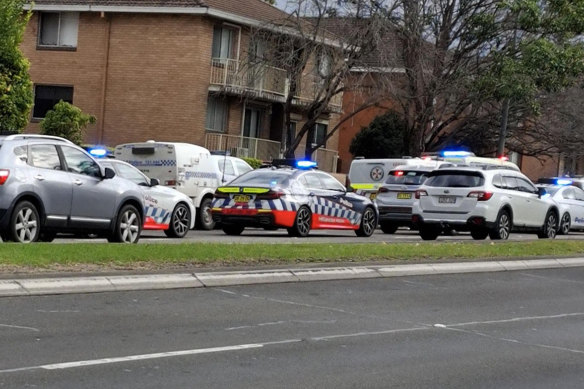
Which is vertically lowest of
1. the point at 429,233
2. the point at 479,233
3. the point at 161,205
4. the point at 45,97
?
the point at 429,233

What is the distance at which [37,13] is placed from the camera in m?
39.9

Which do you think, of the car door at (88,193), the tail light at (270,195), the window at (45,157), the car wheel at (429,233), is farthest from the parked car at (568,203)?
the window at (45,157)

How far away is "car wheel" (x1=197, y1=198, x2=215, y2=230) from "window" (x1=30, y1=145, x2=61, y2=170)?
31.0 feet

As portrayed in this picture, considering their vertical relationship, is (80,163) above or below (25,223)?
above

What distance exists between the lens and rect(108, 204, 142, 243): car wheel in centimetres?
1739

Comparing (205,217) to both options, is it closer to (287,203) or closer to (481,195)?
(287,203)

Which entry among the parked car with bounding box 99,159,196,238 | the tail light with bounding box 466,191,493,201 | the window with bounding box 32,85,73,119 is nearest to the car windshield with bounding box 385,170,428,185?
the tail light with bounding box 466,191,493,201

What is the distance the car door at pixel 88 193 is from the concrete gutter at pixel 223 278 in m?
3.91

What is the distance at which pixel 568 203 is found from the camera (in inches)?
1254

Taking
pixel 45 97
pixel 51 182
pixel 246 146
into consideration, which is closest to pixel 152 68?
pixel 45 97

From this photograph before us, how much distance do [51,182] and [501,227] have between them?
446 inches

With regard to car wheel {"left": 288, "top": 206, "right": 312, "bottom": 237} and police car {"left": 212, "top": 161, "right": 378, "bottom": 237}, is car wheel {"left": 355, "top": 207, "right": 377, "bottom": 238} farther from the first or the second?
car wheel {"left": 288, "top": 206, "right": 312, "bottom": 237}

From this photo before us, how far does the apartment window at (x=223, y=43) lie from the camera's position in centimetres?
3925

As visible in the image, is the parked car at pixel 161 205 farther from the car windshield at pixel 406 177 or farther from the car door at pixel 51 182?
the car windshield at pixel 406 177
